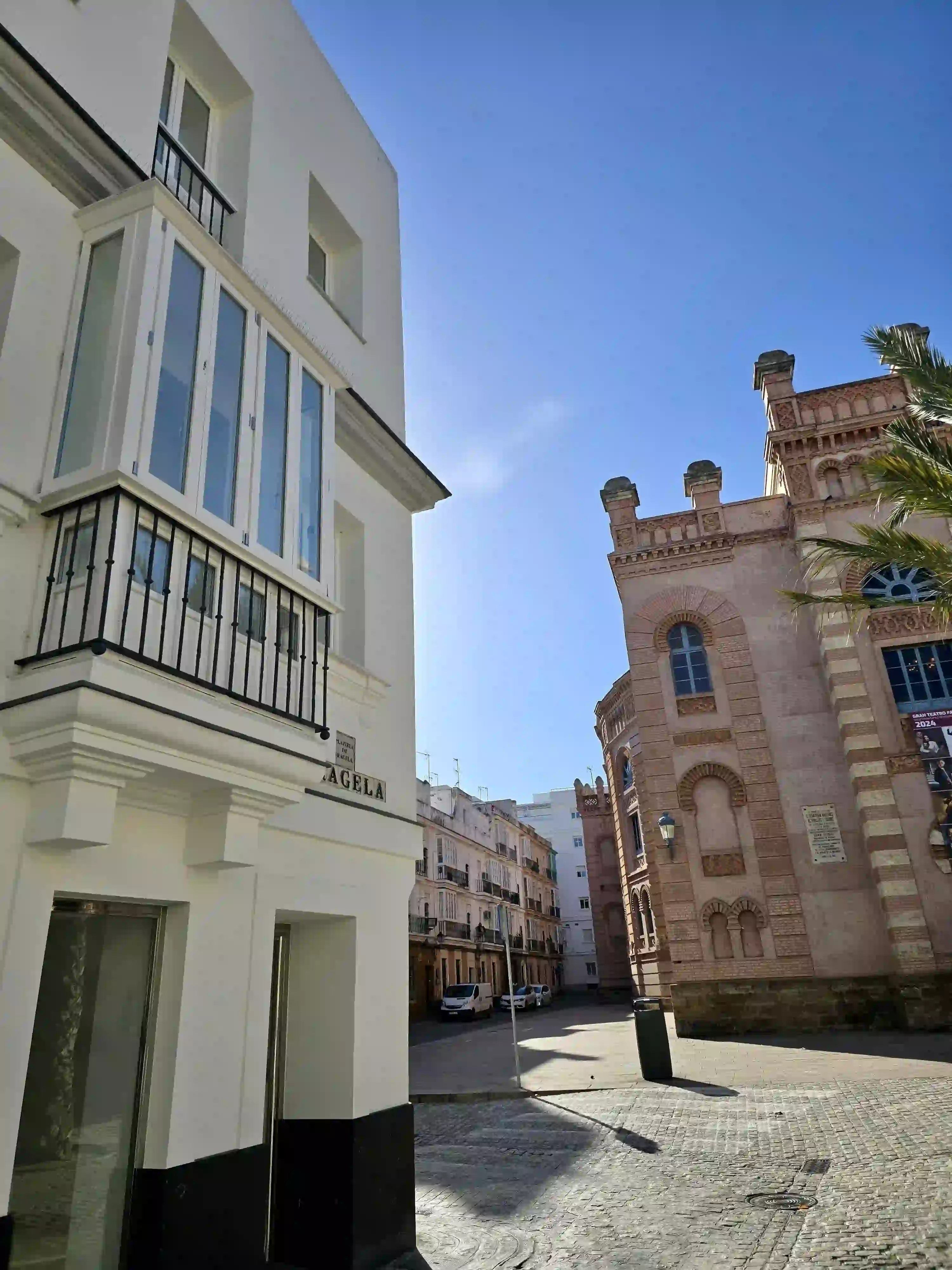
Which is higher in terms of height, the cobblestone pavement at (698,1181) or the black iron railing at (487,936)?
the black iron railing at (487,936)

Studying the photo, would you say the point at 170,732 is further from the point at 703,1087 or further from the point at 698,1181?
the point at 703,1087

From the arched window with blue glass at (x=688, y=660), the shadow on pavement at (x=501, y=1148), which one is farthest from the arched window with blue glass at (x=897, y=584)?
the shadow on pavement at (x=501, y=1148)

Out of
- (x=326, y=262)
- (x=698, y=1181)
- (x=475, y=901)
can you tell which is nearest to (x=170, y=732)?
(x=698, y=1181)

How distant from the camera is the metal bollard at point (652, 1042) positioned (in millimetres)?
12883

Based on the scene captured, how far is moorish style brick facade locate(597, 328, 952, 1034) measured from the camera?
18.4 m

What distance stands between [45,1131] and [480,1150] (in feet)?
21.3

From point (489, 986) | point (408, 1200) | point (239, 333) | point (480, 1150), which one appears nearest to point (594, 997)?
point (489, 986)

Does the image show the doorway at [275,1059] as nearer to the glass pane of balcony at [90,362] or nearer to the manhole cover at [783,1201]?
the glass pane of balcony at [90,362]

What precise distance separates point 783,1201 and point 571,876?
67.3m

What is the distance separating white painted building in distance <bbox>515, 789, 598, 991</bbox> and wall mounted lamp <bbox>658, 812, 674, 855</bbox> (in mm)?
43003

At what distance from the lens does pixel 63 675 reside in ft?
12.7

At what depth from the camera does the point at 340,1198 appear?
5.64m

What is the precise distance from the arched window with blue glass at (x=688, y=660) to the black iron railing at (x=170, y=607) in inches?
693

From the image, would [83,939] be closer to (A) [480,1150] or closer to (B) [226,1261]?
(B) [226,1261]
